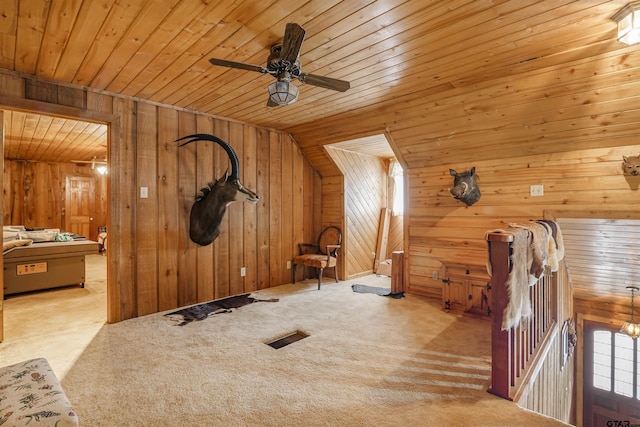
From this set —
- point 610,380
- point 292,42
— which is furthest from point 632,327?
point 292,42

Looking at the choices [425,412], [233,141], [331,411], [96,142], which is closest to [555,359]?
[425,412]

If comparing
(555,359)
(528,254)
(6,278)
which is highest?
(528,254)

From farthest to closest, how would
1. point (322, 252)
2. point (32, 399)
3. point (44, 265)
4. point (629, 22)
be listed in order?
point (322, 252) < point (44, 265) < point (629, 22) < point (32, 399)

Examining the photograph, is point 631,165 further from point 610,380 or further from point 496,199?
point 610,380

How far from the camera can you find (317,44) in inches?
93.5

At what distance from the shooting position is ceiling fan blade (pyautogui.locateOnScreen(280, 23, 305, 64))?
1.84m

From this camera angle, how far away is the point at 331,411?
1900 millimetres

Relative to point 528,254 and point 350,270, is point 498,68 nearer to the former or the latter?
point 528,254

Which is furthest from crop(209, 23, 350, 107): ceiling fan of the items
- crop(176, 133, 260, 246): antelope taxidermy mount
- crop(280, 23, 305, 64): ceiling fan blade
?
crop(176, 133, 260, 246): antelope taxidermy mount

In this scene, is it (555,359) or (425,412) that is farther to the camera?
(555,359)

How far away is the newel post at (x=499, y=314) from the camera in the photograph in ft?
6.55

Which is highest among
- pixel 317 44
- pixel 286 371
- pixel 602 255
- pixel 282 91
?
pixel 317 44

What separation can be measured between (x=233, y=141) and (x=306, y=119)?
107 cm

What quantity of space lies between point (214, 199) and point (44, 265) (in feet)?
10.0
